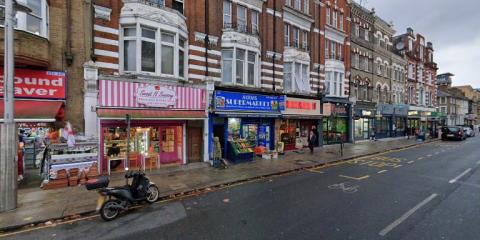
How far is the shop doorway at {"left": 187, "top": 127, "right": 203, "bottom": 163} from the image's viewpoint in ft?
46.1

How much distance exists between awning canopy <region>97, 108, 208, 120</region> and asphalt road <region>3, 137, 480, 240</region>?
5.37 meters

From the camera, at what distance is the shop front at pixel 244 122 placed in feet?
48.0

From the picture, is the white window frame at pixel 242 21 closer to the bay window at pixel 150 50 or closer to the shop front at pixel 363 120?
the bay window at pixel 150 50

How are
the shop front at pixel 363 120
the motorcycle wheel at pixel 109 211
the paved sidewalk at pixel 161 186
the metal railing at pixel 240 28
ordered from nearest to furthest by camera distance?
1. the motorcycle wheel at pixel 109 211
2. the paved sidewalk at pixel 161 186
3. the metal railing at pixel 240 28
4. the shop front at pixel 363 120

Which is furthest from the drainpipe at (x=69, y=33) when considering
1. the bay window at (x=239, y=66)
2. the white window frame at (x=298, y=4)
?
the white window frame at (x=298, y=4)

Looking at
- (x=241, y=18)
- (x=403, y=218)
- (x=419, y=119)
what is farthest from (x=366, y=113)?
A: (x=403, y=218)

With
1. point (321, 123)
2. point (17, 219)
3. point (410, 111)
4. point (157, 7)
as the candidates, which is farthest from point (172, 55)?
point (410, 111)

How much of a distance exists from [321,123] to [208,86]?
12.2 m

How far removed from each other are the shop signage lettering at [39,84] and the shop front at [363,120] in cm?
2475

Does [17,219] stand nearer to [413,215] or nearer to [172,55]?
[172,55]

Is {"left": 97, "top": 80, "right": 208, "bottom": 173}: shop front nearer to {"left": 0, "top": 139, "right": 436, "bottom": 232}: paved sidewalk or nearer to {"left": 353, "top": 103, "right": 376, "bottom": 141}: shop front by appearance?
{"left": 0, "top": 139, "right": 436, "bottom": 232}: paved sidewalk

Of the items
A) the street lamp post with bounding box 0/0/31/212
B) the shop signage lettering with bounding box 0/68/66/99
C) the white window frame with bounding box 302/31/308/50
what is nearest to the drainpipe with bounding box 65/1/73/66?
the shop signage lettering with bounding box 0/68/66/99

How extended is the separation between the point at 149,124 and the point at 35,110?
15.5 feet

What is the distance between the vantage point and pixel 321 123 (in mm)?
21688
